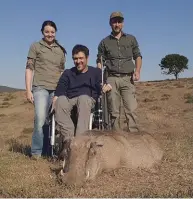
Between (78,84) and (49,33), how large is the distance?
122 centimetres

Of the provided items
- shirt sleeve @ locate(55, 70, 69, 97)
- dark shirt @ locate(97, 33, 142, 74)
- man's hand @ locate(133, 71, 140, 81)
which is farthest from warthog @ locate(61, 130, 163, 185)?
dark shirt @ locate(97, 33, 142, 74)

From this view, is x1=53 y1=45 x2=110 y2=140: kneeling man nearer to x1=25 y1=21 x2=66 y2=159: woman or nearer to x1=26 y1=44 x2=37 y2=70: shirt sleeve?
x1=25 y1=21 x2=66 y2=159: woman

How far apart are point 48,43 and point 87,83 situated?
1271mm

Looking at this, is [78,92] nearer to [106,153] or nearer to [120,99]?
[120,99]

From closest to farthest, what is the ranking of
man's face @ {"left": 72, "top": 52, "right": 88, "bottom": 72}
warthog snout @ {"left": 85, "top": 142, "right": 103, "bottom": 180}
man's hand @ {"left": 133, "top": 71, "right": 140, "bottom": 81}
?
warthog snout @ {"left": 85, "top": 142, "right": 103, "bottom": 180} → man's face @ {"left": 72, "top": 52, "right": 88, "bottom": 72} → man's hand @ {"left": 133, "top": 71, "right": 140, "bottom": 81}

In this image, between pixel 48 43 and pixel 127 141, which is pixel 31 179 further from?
pixel 48 43

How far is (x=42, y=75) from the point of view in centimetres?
798

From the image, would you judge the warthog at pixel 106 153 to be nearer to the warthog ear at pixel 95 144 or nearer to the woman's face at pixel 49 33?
the warthog ear at pixel 95 144

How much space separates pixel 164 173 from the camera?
641 cm

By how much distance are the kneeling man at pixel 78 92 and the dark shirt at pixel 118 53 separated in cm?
84

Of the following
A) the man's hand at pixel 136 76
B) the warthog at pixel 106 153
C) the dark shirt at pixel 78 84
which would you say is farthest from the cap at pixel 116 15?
the warthog at pixel 106 153

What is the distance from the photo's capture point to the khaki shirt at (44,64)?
26.1ft

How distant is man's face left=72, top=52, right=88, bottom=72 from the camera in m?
7.35

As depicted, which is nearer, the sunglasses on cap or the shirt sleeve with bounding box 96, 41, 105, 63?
the sunglasses on cap
